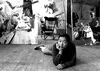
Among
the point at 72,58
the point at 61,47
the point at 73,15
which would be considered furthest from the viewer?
the point at 73,15

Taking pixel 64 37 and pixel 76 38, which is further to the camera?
pixel 76 38

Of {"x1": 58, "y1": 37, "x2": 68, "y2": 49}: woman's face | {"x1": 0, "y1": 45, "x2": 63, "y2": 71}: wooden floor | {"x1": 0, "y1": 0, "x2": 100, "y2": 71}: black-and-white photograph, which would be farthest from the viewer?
{"x1": 0, "y1": 0, "x2": 100, "y2": 71}: black-and-white photograph

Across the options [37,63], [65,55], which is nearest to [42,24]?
[37,63]

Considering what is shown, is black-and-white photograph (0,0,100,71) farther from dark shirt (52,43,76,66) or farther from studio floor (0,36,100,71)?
dark shirt (52,43,76,66)

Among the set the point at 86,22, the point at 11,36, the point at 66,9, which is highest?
the point at 66,9

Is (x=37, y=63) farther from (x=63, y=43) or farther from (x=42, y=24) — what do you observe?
(x=42, y=24)

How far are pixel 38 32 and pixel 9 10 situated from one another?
140 centimetres

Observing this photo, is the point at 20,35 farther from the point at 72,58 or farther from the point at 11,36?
the point at 72,58

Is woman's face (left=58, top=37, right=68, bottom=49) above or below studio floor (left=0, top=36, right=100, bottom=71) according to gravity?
above

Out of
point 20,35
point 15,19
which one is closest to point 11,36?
point 20,35

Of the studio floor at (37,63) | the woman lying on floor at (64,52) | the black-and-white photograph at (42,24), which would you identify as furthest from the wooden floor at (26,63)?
the black-and-white photograph at (42,24)

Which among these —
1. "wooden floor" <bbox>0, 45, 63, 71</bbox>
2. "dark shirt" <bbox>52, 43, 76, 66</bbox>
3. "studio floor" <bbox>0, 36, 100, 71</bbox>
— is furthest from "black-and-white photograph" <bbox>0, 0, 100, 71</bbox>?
"dark shirt" <bbox>52, 43, 76, 66</bbox>

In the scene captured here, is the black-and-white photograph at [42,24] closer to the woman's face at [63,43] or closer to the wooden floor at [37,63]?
the wooden floor at [37,63]

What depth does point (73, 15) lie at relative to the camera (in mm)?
5215
